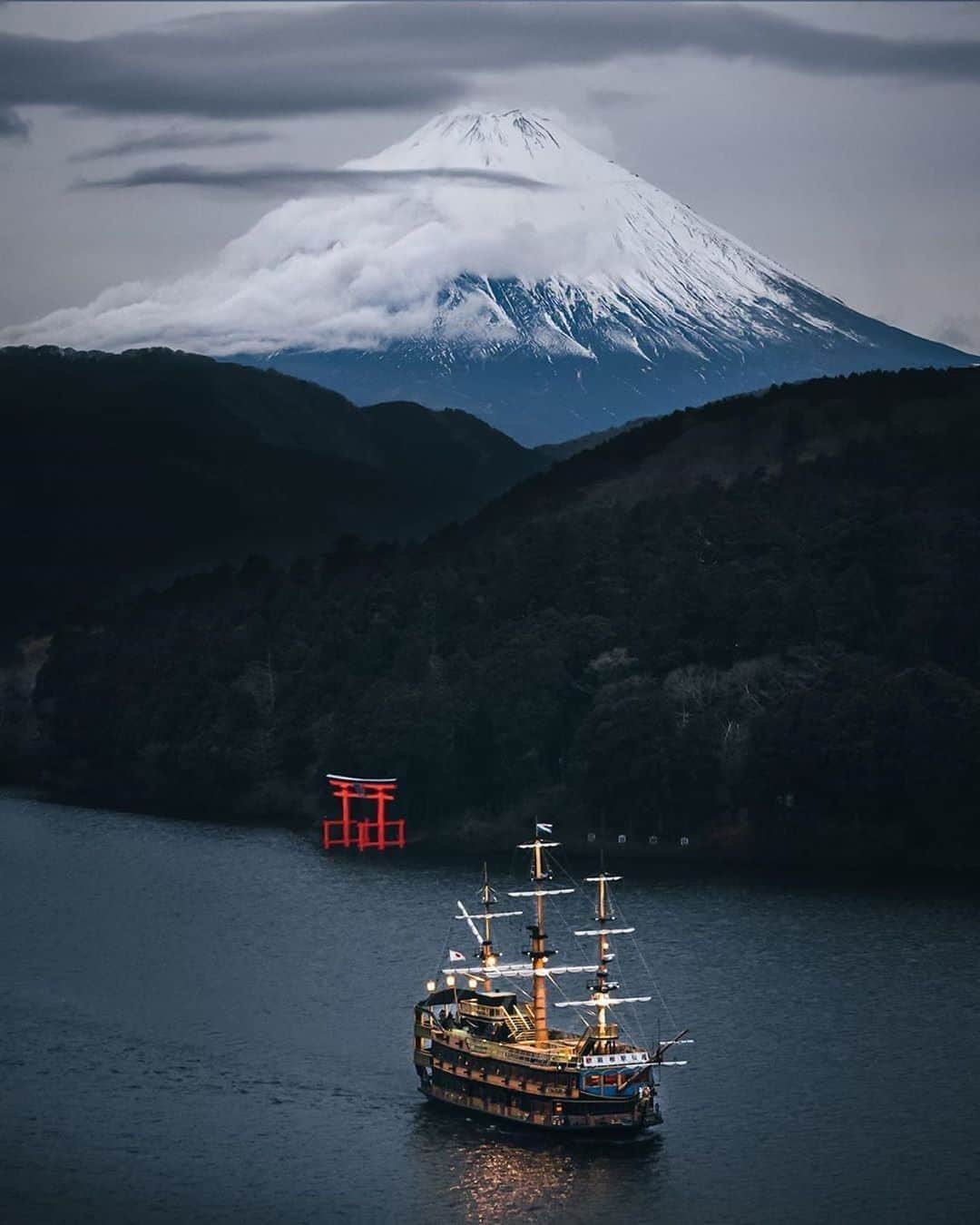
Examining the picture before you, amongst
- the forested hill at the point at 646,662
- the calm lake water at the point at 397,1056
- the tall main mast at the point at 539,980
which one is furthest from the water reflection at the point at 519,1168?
the forested hill at the point at 646,662

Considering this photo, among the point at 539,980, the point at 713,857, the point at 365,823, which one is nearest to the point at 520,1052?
the point at 539,980

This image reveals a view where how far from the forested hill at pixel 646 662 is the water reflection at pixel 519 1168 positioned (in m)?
38.9

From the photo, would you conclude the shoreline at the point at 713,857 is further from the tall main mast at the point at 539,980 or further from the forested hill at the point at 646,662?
the tall main mast at the point at 539,980

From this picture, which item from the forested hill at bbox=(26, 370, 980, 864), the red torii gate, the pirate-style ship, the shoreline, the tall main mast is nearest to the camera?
the pirate-style ship

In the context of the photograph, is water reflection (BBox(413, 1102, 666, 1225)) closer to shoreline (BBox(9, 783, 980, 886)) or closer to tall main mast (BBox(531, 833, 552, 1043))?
tall main mast (BBox(531, 833, 552, 1043))

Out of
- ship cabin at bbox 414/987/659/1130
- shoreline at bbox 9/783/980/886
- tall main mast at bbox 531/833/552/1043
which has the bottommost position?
ship cabin at bbox 414/987/659/1130

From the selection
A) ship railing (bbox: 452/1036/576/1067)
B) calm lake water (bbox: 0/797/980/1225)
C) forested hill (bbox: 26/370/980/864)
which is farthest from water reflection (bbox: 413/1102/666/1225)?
forested hill (bbox: 26/370/980/864)

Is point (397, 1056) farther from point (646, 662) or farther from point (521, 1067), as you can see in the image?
point (646, 662)

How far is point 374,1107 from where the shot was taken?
2584 inches

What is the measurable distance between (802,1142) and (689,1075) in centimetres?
577

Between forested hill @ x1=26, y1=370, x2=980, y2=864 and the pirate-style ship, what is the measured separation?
35.0 m

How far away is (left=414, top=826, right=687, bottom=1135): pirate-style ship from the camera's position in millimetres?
62844

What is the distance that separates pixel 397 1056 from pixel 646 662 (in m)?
47.1

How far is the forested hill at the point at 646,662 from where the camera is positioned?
4087 inches
